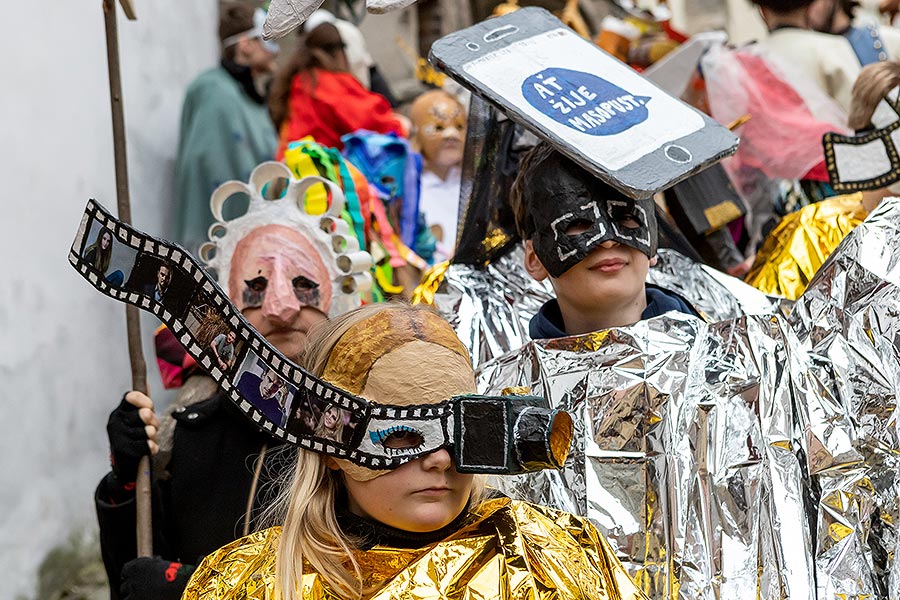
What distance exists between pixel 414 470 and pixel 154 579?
0.79 metres

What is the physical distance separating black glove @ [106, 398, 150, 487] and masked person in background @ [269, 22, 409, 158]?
3700 millimetres

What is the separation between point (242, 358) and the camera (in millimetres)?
2445

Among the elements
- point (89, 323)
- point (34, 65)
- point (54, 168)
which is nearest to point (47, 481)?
point (89, 323)

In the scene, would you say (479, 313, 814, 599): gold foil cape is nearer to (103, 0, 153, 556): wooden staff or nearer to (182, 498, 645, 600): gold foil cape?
(182, 498, 645, 600): gold foil cape

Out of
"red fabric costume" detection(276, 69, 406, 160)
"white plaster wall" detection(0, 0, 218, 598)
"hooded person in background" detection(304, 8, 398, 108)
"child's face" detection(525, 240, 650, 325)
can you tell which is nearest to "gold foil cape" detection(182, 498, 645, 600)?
"child's face" detection(525, 240, 650, 325)

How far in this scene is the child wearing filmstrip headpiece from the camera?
97.3 inches

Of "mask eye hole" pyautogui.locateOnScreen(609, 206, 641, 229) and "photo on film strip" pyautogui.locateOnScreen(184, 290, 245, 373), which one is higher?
"photo on film strip" pyautogui.locateOnScreen(184, 290, 245, 373)

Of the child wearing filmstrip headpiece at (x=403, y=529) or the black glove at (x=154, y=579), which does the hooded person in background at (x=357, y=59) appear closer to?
the black glove at (x=154, y=579)

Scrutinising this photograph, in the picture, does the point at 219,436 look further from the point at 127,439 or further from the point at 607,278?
the point at 607,278

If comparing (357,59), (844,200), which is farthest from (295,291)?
(357,59)

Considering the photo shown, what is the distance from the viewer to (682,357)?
9.84 feet

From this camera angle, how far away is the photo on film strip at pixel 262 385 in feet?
8.03

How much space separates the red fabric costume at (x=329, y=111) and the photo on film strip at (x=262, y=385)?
13.9 ft

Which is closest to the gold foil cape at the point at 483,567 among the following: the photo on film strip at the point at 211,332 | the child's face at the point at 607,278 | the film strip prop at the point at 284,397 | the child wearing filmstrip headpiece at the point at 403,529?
the child wearing filmstrip headpiece at the point at 403,529
